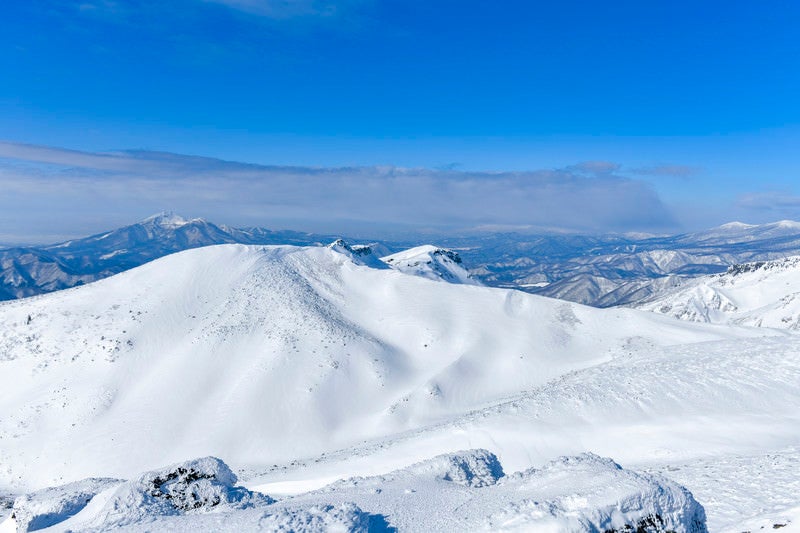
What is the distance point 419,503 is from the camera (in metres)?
13.9

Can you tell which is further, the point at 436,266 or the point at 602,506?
the point at 436,266

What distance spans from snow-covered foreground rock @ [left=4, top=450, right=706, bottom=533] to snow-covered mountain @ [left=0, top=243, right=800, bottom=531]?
0.11 m

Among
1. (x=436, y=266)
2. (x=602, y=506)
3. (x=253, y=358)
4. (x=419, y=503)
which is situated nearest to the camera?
(x=602, y=506)

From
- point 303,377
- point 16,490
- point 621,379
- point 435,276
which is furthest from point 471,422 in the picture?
point 435,276

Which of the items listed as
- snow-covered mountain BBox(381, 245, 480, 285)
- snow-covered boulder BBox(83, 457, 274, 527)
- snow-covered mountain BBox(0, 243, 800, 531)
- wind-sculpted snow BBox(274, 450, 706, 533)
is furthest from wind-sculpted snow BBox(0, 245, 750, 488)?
snow-covered mountain BBox(381, 245, 480, 285)

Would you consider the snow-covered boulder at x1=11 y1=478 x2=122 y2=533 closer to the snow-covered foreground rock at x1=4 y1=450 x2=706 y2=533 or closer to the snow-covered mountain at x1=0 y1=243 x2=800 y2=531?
the snow-covered foreground rock at x1=4 y1=450 x2=706 y2=533

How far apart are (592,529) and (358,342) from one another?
49748 millimetres

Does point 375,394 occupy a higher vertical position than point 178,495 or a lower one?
lower

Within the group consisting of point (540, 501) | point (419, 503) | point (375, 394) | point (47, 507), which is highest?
point (540, 501)

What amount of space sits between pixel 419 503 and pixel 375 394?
3954 centimetres

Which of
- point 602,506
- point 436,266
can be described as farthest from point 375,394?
point 436,266

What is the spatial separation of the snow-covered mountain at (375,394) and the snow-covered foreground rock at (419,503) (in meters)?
0.11

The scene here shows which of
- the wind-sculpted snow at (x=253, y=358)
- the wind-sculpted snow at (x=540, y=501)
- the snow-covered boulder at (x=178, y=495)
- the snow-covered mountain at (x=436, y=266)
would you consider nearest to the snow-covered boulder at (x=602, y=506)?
the wind-sculpted snow at (x=540, y=501)

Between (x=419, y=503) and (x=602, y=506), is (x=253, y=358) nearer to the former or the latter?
(x=419, y=503)
